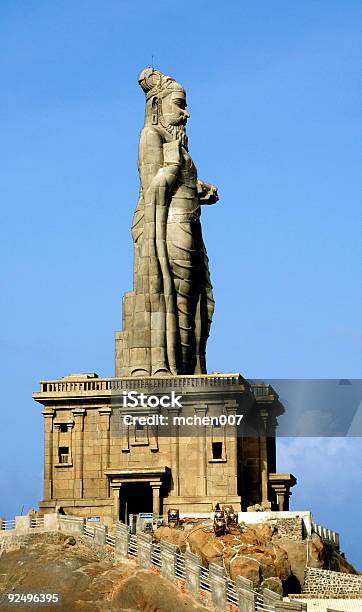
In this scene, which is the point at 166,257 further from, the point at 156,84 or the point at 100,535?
the point at 100,535

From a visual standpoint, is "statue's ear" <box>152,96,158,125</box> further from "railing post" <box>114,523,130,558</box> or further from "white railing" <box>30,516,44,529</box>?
"railing post" <box>114,523,130,558</box>

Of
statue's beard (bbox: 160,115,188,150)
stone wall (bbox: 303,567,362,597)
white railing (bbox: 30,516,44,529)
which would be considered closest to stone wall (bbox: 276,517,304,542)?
stone wall (bbox: 303,567,362,597)

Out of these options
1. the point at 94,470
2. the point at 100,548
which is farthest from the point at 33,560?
the point at 94,470

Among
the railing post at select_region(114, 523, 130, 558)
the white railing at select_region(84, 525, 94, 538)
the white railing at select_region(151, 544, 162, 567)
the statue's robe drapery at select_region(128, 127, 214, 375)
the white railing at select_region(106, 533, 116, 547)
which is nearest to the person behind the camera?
the white railing at select_region(151, 544, 162, 567)

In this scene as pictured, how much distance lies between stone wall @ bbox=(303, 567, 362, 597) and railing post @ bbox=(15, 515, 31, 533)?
1138 centimetres

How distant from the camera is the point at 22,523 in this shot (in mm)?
78375

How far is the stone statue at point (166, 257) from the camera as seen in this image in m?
88.7

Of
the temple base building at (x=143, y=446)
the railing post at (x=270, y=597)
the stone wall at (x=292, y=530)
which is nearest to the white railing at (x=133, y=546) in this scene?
the railing post at (x=270, y=597)

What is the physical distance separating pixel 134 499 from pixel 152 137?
680 inches

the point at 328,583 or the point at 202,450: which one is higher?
the point at 202,450

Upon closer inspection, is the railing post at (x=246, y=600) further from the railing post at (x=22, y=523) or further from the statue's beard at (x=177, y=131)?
the statue's beard at (x=177, y=131)

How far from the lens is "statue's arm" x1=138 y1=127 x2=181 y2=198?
296ft

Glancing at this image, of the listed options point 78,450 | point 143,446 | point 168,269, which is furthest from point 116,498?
point 168,269

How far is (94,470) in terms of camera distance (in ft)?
282
